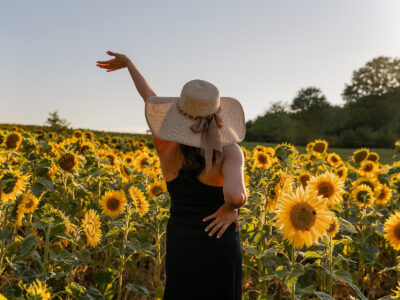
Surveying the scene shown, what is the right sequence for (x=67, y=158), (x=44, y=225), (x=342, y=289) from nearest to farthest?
(x=44, y=225) < (x=67, y=158) < (x=342, y=289)

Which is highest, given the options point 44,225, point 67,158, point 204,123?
point 204,123

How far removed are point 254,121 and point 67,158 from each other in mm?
57861

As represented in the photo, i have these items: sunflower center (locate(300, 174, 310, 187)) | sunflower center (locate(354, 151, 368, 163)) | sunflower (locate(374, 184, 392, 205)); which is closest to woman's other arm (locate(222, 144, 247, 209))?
sunflower center (locate(300, 174, 310, 187))

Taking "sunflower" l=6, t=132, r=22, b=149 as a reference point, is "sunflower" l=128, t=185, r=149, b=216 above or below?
below

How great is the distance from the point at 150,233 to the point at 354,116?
43548 mm

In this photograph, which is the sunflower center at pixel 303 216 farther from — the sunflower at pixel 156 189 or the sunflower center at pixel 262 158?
the sunflower center at pixel 262 158

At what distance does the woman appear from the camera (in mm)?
1973

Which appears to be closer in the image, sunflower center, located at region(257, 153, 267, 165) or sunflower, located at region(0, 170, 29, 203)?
sunflower, located at region(0, 170, 29, 203)

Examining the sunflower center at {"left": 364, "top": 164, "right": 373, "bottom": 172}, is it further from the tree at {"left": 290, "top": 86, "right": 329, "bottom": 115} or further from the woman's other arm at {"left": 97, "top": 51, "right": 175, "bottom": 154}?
the tree at {"left": 290, "top": 86, "right": 329, "bottom": 115}

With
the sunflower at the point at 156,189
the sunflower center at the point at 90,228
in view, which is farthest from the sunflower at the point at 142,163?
the sunflower center at the point at 90,228

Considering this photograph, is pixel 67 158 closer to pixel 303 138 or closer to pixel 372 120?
pixel 303 138

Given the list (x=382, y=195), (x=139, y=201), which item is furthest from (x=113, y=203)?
(x=382, y=195)

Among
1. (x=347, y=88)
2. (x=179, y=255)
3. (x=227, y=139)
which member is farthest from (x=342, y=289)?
(x=347, y=88)

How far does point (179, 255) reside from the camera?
2.25 meters
